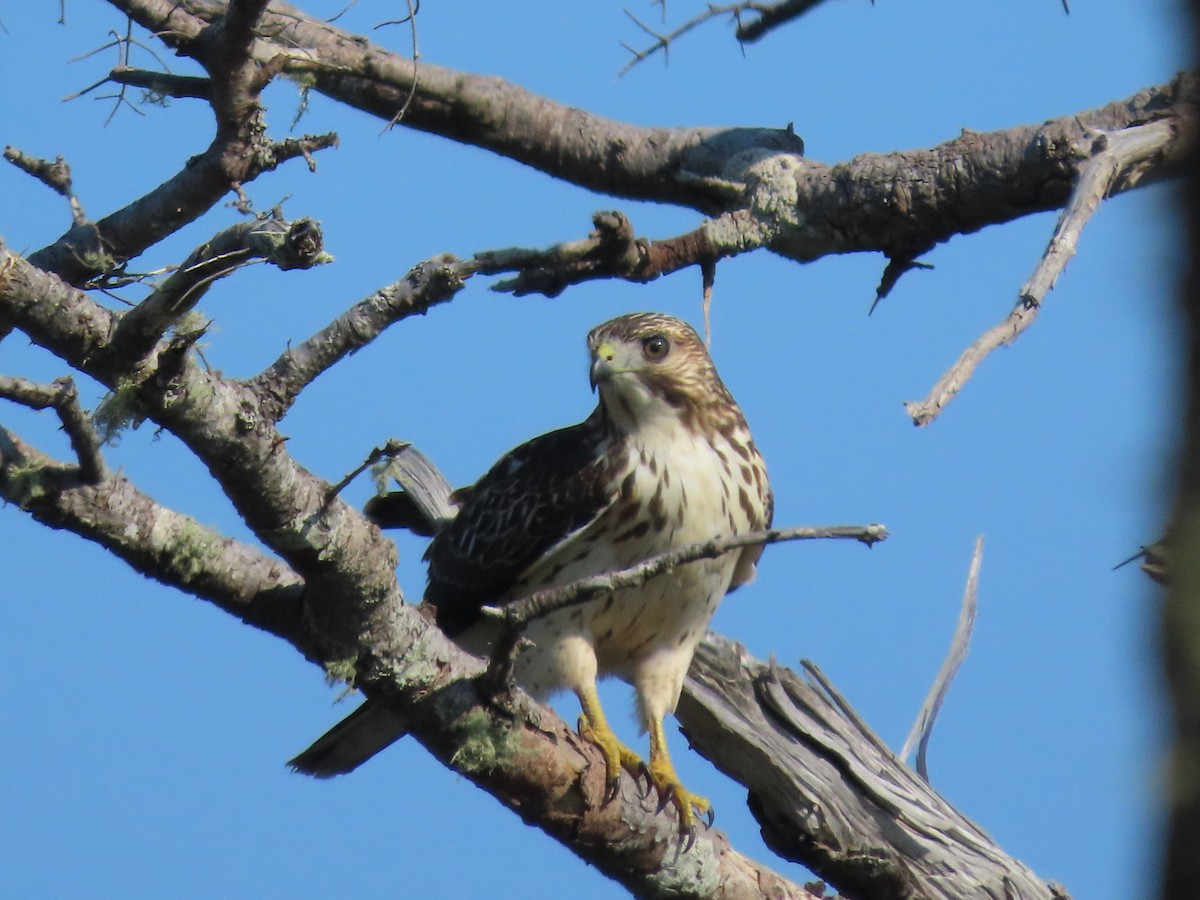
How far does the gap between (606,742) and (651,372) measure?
124 cm

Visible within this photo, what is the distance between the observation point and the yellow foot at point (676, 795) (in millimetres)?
3961

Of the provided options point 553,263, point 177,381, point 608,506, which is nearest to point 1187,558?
point 177,381

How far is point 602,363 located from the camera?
4543mm

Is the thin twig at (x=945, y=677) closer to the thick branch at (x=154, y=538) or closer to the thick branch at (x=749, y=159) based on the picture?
the thick branch at (x=749, y=159)

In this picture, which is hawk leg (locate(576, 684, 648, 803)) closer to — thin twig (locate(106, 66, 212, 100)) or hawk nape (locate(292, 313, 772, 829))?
hawk nape (locate(292, 313, 772, 829))

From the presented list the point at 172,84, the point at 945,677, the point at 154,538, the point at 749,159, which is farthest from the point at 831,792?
the point at 172,84

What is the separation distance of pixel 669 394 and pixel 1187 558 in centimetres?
395

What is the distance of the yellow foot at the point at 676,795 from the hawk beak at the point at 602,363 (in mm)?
1179

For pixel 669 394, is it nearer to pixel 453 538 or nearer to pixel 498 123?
pixel 453 538

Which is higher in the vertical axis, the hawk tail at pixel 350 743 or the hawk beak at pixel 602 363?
the hawk beak at pixel 602 363

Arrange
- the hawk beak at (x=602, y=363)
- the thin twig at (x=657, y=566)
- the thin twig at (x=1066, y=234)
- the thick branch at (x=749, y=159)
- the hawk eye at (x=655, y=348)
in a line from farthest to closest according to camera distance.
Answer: the hawk eye at (x=655, y=348), the hawk beak at (x=602, y=363), the thick branch at (x=749, y=159), the thin twig at (x=657, y=566), the thin twig at (x=1066, y=234)

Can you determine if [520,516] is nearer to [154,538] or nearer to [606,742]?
[606,742]

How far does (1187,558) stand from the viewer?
2.30 feet

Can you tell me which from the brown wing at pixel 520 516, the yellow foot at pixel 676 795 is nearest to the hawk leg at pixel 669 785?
the yellow foot at pixel 676 795
